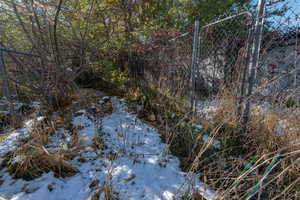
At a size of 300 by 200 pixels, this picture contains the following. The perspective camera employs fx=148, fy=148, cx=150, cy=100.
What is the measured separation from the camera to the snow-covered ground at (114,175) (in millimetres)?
1185

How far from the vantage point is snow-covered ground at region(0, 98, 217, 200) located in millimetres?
1185

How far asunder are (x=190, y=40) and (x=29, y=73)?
2.73m

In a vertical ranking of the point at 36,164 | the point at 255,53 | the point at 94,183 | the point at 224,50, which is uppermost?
the point at 224,50

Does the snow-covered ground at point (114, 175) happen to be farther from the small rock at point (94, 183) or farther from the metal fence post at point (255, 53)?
the metal fence post at point (255, 53)

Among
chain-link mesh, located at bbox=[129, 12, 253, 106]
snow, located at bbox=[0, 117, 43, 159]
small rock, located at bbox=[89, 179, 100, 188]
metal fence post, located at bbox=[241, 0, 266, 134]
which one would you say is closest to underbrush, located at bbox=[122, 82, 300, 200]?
metal fence post, located at bbox=[241, 0, 266, 134]

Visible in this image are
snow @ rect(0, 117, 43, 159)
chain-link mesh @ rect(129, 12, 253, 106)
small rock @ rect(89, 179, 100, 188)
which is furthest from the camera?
chain-link mesh @ rect(129, 12, 253, 106)

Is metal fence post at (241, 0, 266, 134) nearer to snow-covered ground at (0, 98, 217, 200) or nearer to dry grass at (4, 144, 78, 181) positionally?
snow-covered ground at (0, 98, 217, 200)

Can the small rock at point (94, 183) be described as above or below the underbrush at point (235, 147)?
below

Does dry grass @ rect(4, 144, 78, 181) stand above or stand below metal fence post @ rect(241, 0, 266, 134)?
below

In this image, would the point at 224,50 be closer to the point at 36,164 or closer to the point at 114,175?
the point at 114,175

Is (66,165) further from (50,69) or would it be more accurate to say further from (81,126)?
Answer: (50,69)

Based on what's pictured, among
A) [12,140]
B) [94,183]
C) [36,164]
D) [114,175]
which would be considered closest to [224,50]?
[114,175]

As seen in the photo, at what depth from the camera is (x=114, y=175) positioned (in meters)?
1.38

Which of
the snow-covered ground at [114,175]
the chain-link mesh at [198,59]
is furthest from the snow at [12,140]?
the chain-link mesh at [198,59]
